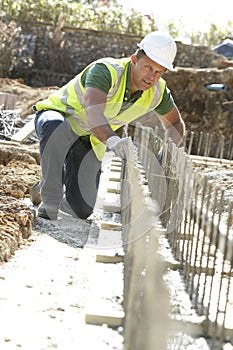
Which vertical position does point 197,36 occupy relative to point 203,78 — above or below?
above

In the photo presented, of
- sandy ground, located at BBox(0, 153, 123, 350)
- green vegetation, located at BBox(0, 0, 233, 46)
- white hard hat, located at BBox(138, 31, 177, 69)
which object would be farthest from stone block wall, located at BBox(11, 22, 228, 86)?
sandy ground, located at BBox(0, 153, 123, 350)

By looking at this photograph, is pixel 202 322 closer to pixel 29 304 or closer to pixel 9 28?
pixel 29 304

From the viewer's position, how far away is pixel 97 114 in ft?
16.1

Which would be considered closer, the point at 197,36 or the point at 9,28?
the point at 9,28

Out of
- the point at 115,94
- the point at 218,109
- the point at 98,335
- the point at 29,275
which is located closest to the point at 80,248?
the point at 29,275

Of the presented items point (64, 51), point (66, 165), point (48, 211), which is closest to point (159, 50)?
point (66, 165)

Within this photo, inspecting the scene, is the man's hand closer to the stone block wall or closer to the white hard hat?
the white hard hat

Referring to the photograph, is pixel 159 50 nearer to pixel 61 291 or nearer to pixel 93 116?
pixel 93 116

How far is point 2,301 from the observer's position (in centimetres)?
349

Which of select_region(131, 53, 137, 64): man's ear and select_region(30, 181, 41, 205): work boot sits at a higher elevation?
select_region(131, 53, 137, 64): man's ear

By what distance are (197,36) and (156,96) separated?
15881 millimetres

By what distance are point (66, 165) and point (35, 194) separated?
41 cm

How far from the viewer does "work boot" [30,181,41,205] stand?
6.13m

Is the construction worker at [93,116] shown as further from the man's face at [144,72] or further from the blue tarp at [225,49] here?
the blue tarp at [225,49]
